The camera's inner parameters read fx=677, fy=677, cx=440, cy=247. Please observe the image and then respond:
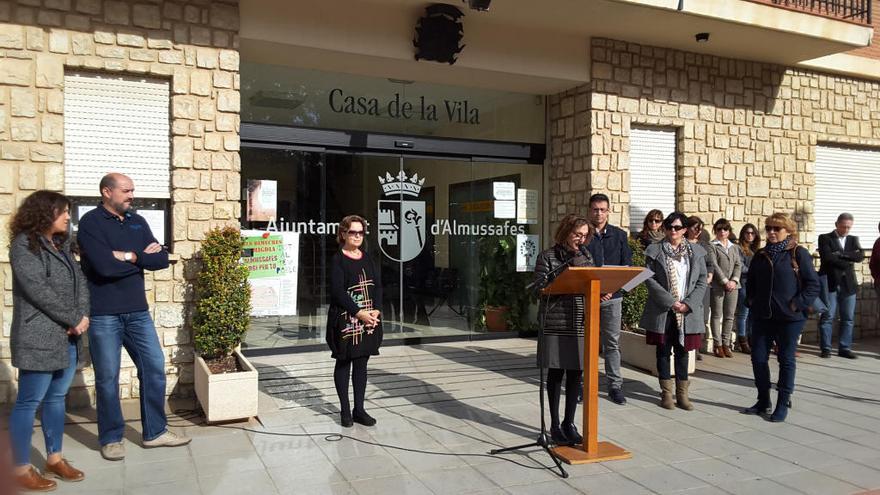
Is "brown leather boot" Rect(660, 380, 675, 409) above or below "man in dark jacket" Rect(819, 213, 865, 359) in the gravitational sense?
below

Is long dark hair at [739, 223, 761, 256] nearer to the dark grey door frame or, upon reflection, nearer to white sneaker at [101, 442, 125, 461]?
the dark grey door frame

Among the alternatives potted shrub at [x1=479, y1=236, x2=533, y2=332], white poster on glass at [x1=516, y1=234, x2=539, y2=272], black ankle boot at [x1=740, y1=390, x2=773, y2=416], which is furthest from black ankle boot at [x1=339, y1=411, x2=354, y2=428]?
white poster on glass at [x1=516, y1=234, x2=539, y2=272]

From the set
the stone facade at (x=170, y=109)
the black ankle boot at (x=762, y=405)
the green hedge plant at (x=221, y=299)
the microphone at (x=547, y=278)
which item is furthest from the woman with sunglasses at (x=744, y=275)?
the stone facade at (x=170, y=109)

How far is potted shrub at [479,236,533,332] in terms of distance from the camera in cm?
1009

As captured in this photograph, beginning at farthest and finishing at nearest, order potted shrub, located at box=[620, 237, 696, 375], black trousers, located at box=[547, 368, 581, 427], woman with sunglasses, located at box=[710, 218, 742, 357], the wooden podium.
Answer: woman with sunglasses, located at box=[710, 218, 742, 357], potted shrub, located at box=[620, 237, 696, 375], black trousers, located at box=[547, 368, 581, 427], the wooden podium

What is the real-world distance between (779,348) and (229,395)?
4.93m

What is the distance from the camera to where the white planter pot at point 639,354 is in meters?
7.87

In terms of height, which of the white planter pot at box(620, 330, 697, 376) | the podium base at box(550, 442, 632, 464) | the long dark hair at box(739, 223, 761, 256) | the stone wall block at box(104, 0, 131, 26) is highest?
the stone wall block at box(104, 0, 131, 26)

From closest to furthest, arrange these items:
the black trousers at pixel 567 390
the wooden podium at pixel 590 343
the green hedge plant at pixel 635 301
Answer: the wooden podium at pixel 590 343, the black trousers at pixel 567 390, the green hedge plant at pixel 635 301

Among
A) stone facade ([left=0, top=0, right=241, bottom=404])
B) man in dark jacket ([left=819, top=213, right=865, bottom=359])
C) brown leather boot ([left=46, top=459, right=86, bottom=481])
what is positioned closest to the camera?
brown leather boot ([left=46, top=459, right=86, bottom=481])

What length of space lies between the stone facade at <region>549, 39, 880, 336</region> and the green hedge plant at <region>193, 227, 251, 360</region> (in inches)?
192

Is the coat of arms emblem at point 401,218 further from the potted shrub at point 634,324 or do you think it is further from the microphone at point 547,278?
the microphone at point 547,278

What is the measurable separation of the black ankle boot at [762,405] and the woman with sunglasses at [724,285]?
7.73 feet

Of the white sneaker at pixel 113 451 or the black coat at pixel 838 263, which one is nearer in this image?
the white sneaker at pixel 113 451
